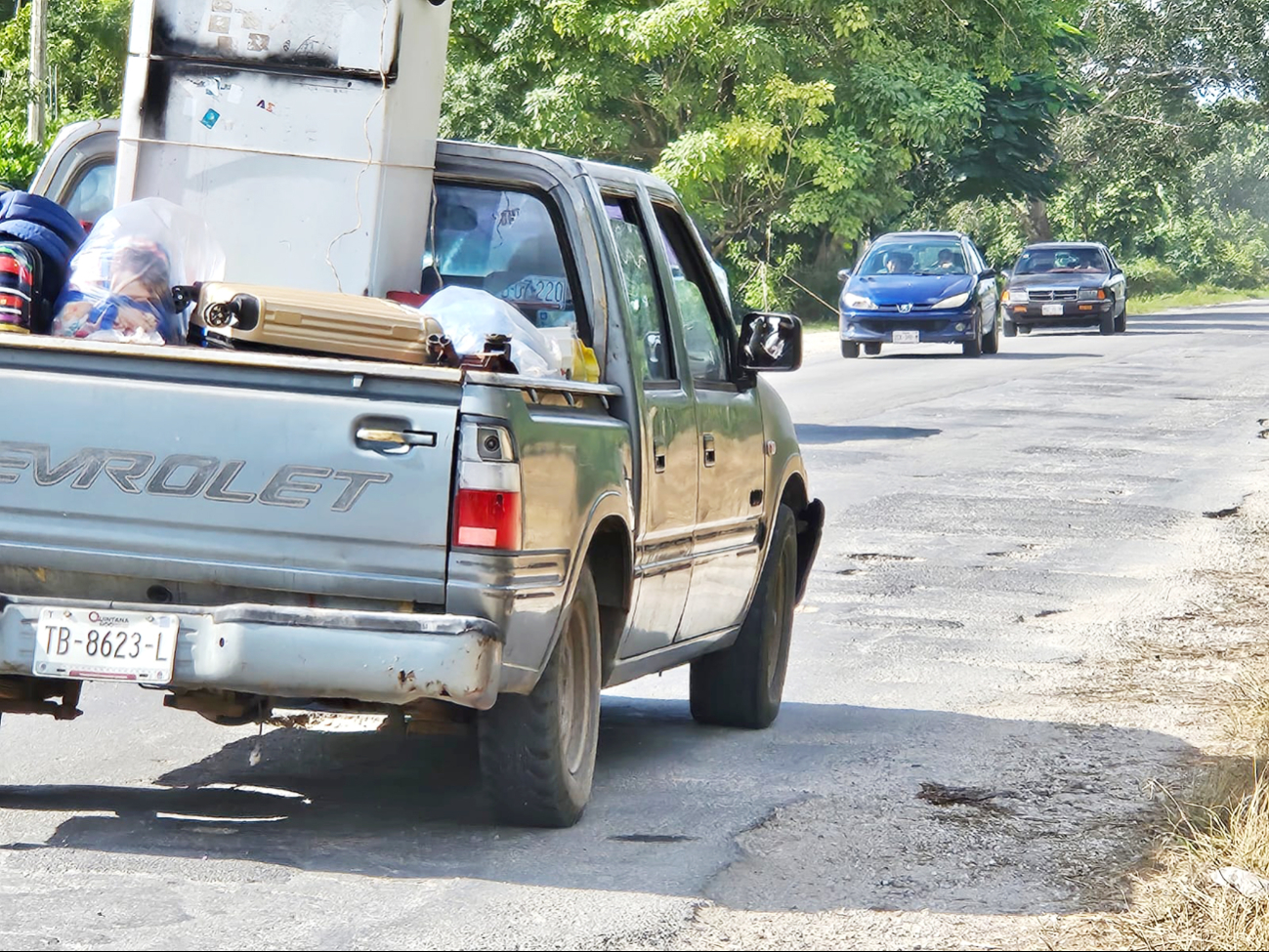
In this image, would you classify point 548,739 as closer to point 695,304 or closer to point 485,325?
point 485,325

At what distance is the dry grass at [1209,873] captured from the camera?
5.03m

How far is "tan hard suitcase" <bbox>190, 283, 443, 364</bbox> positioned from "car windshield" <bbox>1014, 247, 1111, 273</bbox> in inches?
1456

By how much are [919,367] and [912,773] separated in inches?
918

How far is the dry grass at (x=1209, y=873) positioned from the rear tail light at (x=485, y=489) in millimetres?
1717

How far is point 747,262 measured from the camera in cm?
4203

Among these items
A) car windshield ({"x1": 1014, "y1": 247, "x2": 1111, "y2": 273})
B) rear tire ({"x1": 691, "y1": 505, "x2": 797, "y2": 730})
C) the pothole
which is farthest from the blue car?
rear tire ({"x1": 691, "y1": 505, "x2": 797, "y2": 730})

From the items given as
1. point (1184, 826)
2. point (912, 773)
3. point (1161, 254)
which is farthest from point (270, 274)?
point (1161, 254)

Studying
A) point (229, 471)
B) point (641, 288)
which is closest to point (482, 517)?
point (229, 471)

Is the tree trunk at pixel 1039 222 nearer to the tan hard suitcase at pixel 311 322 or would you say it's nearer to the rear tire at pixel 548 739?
the rear tire at pixel 548 739

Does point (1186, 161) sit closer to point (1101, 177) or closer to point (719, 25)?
point (1101, 177)

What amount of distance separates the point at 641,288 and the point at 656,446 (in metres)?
0.63

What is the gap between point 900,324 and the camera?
102 feet

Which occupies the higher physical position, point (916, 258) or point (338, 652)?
point (916, 258)

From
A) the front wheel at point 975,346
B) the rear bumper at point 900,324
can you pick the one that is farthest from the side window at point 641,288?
the front wheel at point 975,346
